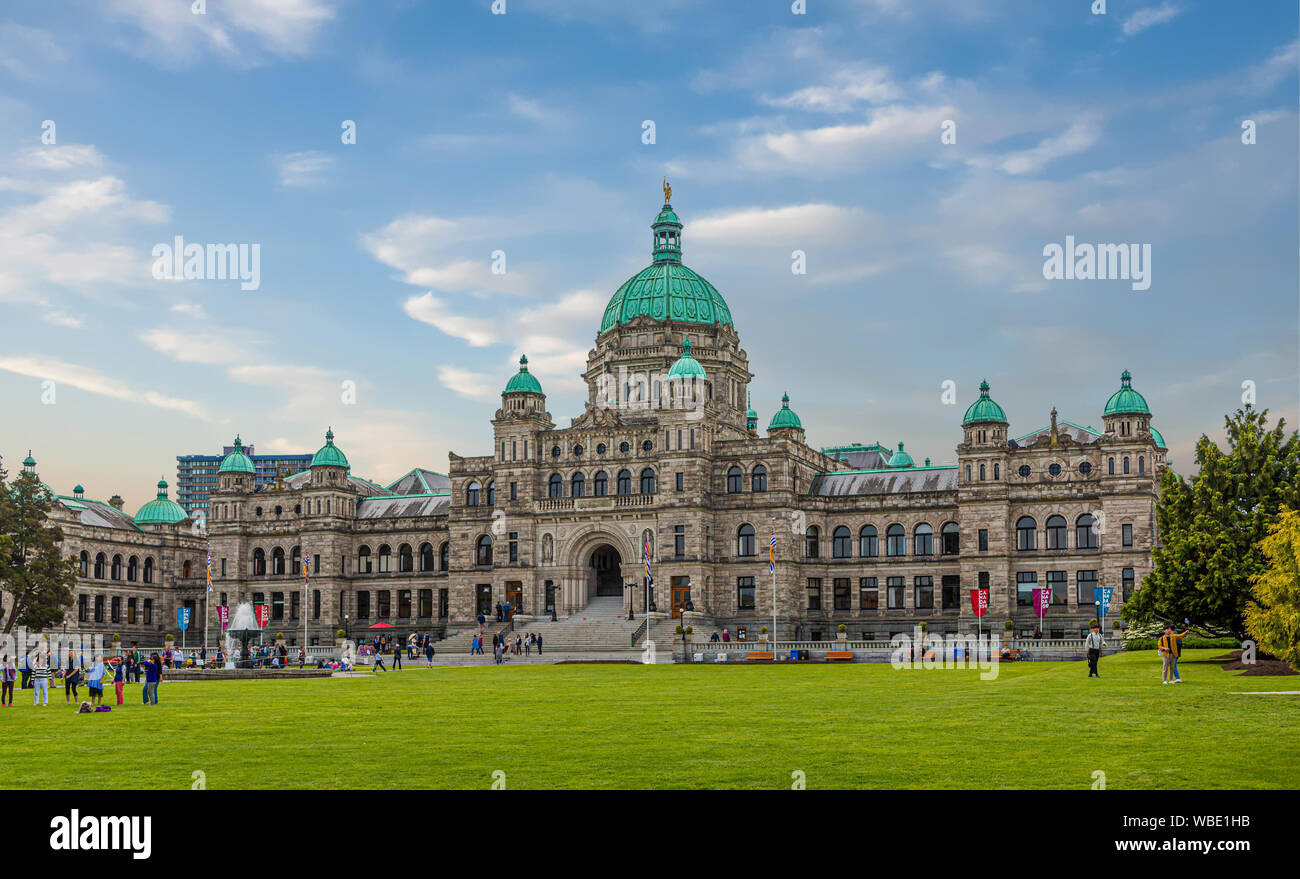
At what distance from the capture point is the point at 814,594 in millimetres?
99312

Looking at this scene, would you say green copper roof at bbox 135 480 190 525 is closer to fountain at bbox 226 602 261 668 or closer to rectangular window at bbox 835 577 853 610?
fountain at bbox 226 602 261 668

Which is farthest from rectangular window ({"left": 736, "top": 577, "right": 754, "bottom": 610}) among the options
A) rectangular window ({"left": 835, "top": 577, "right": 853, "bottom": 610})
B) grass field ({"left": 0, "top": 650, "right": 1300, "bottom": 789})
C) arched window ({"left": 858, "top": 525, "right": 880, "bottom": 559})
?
grass field ({"left": 0, "top": 650, "right": 1300, "bottom": 789})

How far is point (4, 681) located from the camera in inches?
1649

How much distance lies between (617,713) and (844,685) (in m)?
14.7

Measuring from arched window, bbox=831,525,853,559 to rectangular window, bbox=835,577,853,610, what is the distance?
1741 mm

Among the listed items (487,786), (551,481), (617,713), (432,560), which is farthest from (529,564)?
(487,786)

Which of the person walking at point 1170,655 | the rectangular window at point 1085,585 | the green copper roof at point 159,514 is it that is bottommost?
the person walking at point 1170,655

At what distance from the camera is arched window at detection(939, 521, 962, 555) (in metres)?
96.8

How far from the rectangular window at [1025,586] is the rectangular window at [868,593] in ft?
33.5

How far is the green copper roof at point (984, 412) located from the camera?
308 feet

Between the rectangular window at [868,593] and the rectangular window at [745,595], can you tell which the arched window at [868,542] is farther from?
the rectangular window at [745,595]

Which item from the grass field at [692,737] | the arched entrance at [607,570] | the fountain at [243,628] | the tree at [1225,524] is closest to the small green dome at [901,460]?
the arched entrance at [607,570]

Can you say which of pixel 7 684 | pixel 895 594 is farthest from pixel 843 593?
pixel 7 684

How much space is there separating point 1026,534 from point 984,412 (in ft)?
28.8
